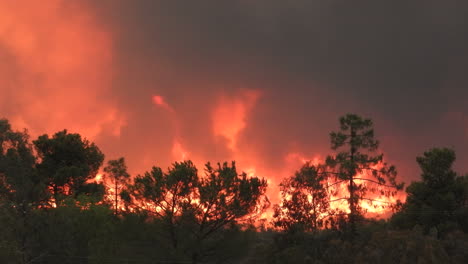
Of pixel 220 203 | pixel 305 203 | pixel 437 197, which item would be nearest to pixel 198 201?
pixel 220 203

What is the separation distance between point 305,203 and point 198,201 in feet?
45.2

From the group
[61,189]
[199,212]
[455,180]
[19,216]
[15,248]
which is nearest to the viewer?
[15,248]

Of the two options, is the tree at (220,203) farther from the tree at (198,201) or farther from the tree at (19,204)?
the tree at (19,204)

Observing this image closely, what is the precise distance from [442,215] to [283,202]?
68.0 ft

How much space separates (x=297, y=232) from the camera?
53.2m

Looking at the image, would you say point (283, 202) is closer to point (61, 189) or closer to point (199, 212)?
point (199, 212)

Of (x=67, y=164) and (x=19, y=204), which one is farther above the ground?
(x=67, y=164)

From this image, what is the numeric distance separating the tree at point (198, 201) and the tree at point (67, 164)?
23.5m

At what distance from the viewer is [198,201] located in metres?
50.2

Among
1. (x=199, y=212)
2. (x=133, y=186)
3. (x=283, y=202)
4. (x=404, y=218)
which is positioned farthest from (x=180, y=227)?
(x=404, y=218)

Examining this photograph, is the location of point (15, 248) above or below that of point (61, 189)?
below

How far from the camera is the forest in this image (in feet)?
158

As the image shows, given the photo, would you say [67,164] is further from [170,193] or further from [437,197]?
[437,197]

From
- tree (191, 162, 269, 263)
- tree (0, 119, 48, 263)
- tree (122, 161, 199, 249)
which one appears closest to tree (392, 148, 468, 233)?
tree (191, 162, 269, 263)
